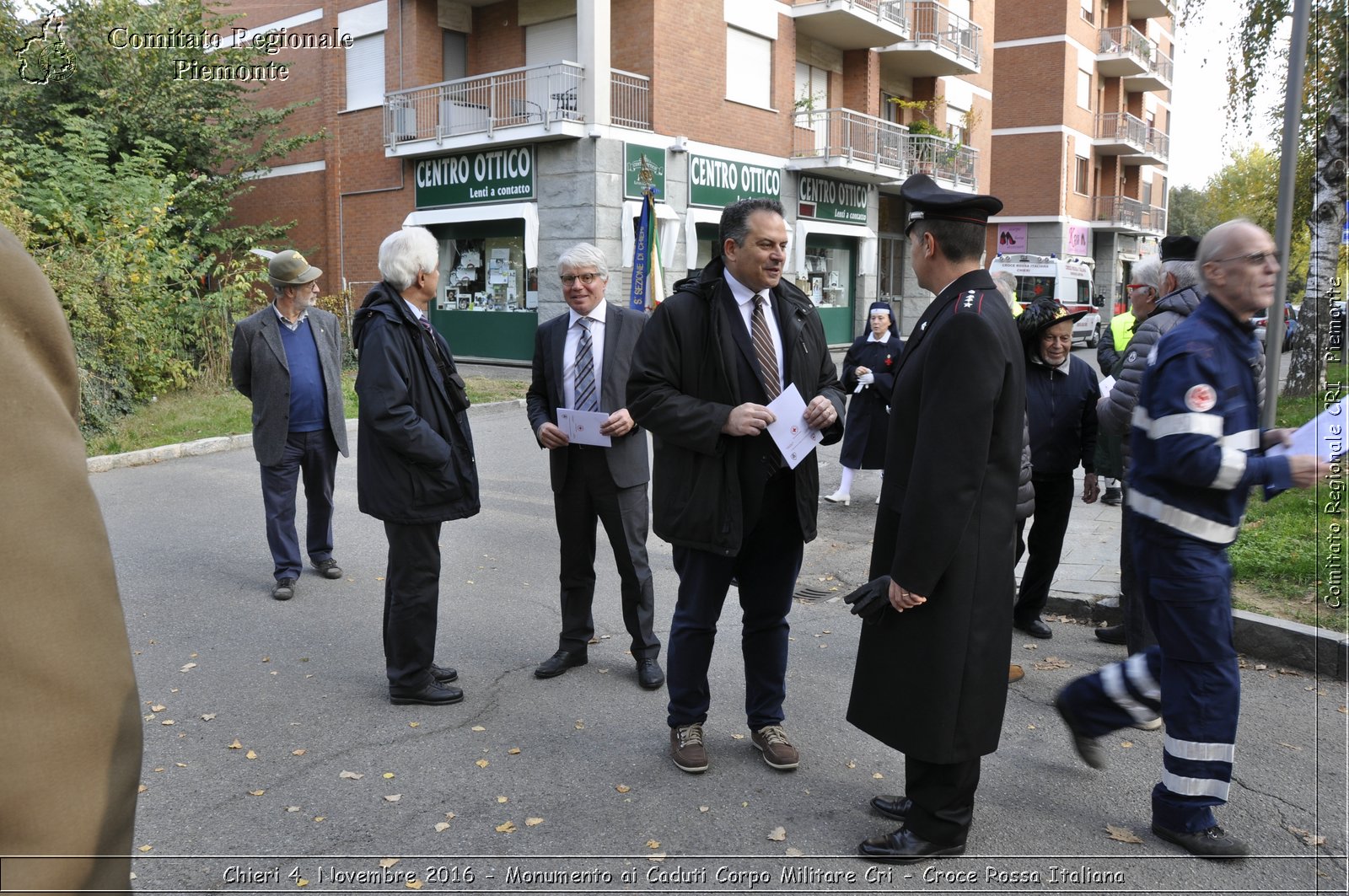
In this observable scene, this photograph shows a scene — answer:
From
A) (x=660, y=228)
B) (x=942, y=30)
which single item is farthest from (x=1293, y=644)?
(x=942, y=30)

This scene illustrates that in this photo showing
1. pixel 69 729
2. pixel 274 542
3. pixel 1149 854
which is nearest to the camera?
pixel 69 729

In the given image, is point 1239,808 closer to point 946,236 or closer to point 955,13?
point 946,236

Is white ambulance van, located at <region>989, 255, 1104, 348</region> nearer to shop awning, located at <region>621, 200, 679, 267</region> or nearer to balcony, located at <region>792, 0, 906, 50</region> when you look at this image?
balcony, located at <region>792, 0, 906, 50</region>

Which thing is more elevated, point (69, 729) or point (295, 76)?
point (295, 76)

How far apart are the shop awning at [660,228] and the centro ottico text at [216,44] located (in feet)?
24.2

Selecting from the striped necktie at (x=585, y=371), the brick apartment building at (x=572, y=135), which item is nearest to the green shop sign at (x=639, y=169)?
the brick apartment building at (x=572, y=135)

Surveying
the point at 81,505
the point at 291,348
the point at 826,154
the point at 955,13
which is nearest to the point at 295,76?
the point at 826,154

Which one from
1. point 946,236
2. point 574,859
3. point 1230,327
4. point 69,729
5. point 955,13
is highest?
point 955,13

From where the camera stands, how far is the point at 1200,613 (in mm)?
3363

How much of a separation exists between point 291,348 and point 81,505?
6.23 m

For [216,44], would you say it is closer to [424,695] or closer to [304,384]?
[304,384]

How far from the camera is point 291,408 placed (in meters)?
6.83

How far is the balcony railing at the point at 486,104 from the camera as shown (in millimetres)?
20750

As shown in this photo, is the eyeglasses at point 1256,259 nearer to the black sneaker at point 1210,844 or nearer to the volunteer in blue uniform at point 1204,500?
the volunteer in blue uniform at point 1204,500
